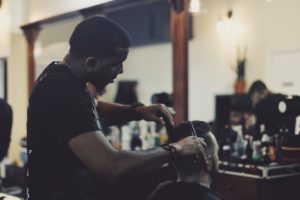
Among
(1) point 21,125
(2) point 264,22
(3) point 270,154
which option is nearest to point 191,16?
(2) point 264,22

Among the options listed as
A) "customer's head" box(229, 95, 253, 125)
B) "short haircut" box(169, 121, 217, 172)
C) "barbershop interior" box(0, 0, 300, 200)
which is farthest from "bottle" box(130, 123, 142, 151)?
"short haircut" box(169, 121, 217, 172)

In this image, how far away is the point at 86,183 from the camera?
151 cm

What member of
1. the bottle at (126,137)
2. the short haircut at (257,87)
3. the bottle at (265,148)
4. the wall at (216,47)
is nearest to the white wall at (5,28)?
the wall at (216,47)

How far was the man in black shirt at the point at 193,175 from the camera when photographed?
177cm

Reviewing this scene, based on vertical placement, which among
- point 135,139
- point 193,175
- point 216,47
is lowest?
point 135,139

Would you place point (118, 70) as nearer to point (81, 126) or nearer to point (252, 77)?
point (81, 126)

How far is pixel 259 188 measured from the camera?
2.44m

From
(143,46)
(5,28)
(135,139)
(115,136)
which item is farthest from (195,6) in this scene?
(5,28)

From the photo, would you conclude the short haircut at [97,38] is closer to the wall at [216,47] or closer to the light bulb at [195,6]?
the wall at [216,47]

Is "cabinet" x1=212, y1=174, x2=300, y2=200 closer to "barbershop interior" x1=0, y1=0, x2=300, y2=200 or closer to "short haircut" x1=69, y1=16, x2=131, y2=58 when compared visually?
"barbershop interior" x1=0, y1=0, x2=300, y2=200

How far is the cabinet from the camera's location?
2.44 metres

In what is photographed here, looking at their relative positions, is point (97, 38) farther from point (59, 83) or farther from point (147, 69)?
point (147, 69)

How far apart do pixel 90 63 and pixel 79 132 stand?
0.85 ft

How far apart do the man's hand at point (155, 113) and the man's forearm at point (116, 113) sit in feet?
0.15
